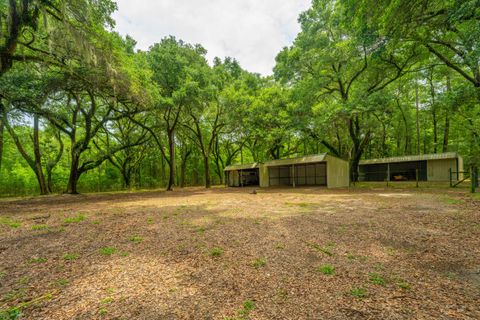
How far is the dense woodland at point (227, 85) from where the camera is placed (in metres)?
6.75

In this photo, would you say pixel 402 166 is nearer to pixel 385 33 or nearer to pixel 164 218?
pixel 385 33

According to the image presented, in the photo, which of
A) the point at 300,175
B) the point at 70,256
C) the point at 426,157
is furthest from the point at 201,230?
the point at 426,157

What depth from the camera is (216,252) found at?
338 centimetres

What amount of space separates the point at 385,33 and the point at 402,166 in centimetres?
1850

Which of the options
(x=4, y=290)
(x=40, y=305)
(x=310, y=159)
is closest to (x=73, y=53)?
(x=4, y=290)

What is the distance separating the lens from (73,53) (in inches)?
295

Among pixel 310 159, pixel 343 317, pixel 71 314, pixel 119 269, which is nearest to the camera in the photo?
pixel 343 317

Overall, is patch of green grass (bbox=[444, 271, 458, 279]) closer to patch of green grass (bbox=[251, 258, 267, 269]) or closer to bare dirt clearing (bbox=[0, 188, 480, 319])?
bare dirt clearing (bbox=[0, 188, 480, 319])

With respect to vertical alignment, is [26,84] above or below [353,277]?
above

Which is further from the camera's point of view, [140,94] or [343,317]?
[140,94]

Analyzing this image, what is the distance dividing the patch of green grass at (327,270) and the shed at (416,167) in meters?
15.7

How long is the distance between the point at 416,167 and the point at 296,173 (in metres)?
10.6

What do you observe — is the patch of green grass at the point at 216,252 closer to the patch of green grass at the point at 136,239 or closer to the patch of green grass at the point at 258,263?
the patch of green grass at the point at 258,263

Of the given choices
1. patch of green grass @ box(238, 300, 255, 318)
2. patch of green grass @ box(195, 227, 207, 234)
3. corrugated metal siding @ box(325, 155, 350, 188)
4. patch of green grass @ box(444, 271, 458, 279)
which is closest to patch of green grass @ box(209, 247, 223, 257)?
patch of green grass @ box(195, 227, 207, 234)
